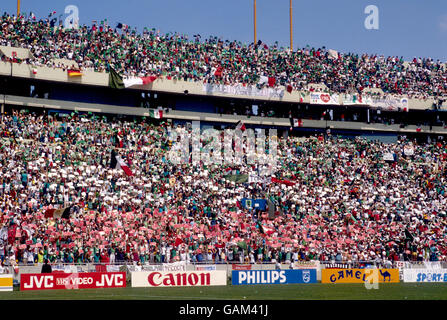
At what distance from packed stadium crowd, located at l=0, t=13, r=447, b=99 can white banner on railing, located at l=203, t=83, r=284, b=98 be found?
478mm

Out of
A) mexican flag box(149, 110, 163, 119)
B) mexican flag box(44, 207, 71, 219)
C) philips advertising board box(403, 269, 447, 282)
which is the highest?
mexican flag box(149, 110, 163, 119)

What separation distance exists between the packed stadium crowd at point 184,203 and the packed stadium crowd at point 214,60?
17.0 ft

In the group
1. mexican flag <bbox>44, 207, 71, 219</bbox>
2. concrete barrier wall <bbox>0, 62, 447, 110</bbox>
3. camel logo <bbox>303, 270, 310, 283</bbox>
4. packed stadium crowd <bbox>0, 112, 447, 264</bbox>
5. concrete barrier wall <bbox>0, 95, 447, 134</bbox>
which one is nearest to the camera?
camel logo <bbox>303, 270, 310, 283</bbox>

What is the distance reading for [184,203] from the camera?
143 feet

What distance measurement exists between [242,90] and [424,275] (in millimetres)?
28221

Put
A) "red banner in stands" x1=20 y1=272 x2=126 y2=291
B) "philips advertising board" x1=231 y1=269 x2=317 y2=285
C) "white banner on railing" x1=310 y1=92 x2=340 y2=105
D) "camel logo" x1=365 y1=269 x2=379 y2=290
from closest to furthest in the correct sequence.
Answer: "red banner in stands" x1=20 y1=272 x2=126 y2=291, "philips advertising board" x1=231 y1=269 x2=317 y2=285, "camel logo" x1=365 y1=269 x2=379 y2=290, "white banner on railing" x1=310 y1=92 x2=340 y2=105

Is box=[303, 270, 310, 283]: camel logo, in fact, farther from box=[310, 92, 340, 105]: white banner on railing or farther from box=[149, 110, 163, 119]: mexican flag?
box=[310, 92, 340, 105]: white banner on railing

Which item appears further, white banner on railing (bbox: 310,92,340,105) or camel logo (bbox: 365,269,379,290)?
white banner on railing (bbox: 310,92,340,105)

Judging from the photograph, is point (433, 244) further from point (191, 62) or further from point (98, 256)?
point (191, 62)

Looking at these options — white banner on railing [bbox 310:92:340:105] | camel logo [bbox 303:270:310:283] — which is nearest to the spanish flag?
white banner on railing [bbox 310:92:340:105]

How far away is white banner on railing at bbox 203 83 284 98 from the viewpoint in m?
59.3


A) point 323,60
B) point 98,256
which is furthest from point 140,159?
point 323,60

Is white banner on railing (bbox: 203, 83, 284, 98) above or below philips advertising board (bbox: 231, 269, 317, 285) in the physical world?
above

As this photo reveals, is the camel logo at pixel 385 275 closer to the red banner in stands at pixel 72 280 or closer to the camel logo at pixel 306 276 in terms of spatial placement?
the camel logo at pixel 306 276
